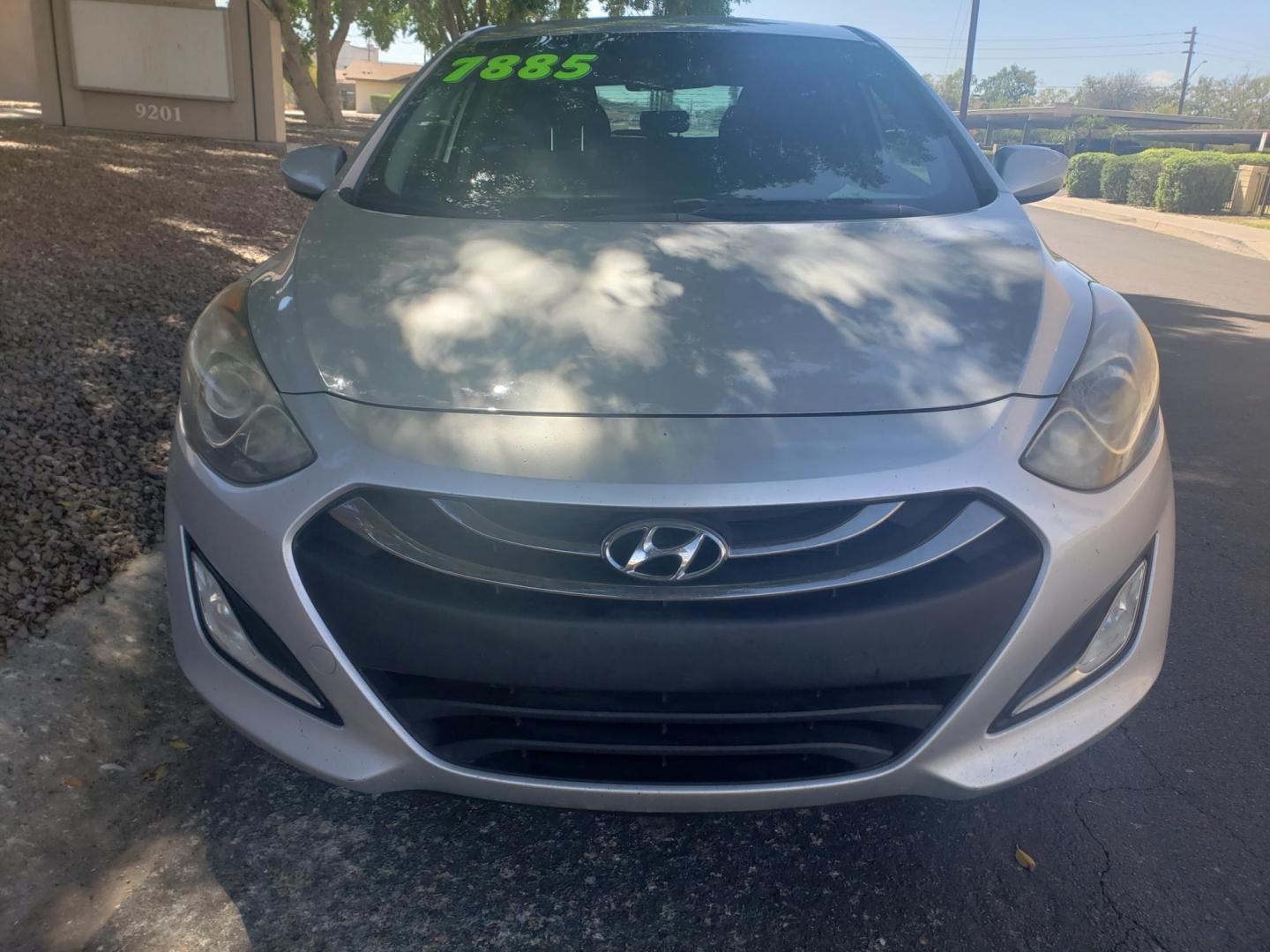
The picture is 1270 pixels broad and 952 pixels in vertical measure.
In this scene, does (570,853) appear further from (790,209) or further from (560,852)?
(790,209)

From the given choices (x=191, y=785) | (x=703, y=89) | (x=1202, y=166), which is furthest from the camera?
(x=1202, y=166)

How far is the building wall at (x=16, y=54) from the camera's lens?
2859cm

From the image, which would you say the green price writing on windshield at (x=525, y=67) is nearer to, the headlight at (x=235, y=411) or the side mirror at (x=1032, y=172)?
the side mirror at (x=1032, y=172)

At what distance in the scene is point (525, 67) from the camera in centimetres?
346

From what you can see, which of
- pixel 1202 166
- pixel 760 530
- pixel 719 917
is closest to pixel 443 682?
pixel 760 530

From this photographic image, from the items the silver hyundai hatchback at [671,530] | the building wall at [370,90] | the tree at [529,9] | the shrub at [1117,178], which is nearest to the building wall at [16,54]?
the tree at [529,9]

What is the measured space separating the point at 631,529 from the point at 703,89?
2.10 meters

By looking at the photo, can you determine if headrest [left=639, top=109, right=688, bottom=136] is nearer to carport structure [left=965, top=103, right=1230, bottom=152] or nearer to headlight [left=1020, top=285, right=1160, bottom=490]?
headlight [left=1020, top=285, right=1160, bottom=490]

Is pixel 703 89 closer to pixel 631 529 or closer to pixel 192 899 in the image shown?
pixel 631 529

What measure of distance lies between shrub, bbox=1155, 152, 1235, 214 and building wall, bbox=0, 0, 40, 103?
29408 millimetres

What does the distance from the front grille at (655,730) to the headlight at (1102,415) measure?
46 cm

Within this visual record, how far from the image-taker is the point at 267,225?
345 inches

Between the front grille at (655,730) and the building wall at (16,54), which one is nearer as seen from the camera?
the front grille at (655,730)

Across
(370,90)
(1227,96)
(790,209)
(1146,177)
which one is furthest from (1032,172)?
(1227,96)
